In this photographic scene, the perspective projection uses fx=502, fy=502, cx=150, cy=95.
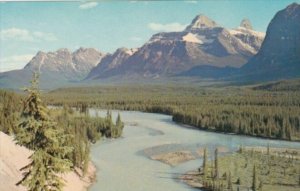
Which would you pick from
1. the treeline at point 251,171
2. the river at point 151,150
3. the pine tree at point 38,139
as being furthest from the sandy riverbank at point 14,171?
the pine tree at point 38,139

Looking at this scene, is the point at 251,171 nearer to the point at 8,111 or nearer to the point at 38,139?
the point at 8,111

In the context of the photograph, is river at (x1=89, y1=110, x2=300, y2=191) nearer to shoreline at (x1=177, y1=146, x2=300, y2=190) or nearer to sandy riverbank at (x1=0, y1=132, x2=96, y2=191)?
shoreline at (x1=177, y1=146, x2=300, y2=190)

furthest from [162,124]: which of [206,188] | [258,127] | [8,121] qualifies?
[206,188]

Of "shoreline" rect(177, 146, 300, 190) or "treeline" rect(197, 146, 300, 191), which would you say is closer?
"treeline" rect(197, 146, 300, 191)

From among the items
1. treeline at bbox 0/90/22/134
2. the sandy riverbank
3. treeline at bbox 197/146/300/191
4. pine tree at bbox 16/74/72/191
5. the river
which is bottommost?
the river

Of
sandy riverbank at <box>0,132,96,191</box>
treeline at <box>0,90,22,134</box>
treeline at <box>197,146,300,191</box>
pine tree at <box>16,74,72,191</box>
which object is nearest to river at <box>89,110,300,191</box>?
sandy riverbank at <box>0,132,96,191</box>

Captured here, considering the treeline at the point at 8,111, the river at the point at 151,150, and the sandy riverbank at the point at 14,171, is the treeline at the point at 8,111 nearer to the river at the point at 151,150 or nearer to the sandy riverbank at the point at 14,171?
the sandy riverbank at the point at 14,171

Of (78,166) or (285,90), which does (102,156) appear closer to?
(78,166)
